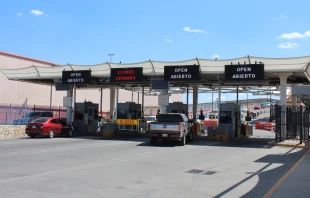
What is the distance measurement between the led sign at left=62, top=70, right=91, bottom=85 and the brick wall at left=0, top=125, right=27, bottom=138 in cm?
506

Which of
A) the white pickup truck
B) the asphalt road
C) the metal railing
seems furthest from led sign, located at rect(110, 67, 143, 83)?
the asphalt road

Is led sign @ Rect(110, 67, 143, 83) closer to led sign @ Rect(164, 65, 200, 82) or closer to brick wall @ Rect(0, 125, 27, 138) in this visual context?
led sign @ Rect(164, 65, 200, 82)

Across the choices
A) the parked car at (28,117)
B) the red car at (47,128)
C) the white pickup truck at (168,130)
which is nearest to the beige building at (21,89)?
the parked car at (28,117)

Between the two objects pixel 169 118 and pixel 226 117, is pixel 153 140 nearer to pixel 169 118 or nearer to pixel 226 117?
pixel 169 118

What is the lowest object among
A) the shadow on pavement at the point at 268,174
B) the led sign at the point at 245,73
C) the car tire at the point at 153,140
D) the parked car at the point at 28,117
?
the shadow on pavement at the point at 268,174

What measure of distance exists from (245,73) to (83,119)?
15.2 metres

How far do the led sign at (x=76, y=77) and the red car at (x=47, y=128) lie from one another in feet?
11.1

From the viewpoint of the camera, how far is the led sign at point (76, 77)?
2941 centimetres

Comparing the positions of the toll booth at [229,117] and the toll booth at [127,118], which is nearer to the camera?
the toll booth at [229,117]

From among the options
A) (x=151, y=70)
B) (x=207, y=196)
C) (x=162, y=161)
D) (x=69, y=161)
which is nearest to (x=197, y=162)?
(x=162, y=161)

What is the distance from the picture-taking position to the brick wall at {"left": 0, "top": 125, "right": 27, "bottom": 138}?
2806 centimetres

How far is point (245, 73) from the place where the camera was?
80.7 feet

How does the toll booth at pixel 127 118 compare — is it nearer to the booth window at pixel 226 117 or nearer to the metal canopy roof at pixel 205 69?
the metal canopy roof at pixel 205 69

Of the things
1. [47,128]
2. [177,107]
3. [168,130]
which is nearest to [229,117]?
[177,107]
